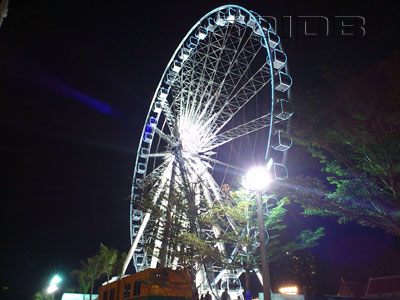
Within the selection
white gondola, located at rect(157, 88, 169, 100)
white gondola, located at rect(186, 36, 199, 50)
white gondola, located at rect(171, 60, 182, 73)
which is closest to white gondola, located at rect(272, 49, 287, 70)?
white gondola, located at rect(186, 36, 199, 50)

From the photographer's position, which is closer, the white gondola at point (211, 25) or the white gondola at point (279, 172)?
the white gondola at point (279, 172)

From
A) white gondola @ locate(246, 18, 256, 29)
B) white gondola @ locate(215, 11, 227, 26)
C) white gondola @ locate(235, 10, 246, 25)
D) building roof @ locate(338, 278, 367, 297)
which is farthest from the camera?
building roof @ locate(338, 278, 367, 297)

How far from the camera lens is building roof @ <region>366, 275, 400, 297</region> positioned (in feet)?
118

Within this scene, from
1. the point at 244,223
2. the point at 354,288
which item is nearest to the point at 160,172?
the point at 244,223

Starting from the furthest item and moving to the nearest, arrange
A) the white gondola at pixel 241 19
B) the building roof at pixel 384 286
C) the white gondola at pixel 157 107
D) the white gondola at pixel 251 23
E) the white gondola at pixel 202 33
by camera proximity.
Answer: the building roof at pixel 384 286
the white gondola at pixel 157 107
the white gondola at pixel 202 33
the white gondola at pixel 241 19
the white gondola at pixel 251 23

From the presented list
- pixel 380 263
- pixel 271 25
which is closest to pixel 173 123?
pixel 271 25

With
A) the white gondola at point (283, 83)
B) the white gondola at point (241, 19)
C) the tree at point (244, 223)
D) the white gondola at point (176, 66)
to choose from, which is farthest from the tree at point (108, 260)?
the white gondola at point (241, 19)

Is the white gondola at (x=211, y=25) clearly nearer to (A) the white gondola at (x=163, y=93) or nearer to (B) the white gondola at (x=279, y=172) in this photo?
(A) the white gondola at (x=163, y=93)

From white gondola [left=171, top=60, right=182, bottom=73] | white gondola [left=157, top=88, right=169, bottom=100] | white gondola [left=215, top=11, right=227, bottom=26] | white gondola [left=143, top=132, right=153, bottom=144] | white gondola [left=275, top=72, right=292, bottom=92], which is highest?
white gondola [left=215, top=11, right=227, bottom=26]

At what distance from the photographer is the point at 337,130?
13.7 meters

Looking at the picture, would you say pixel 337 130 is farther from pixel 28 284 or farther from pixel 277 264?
pixel 28 284

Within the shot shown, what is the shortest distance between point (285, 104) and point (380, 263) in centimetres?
3448

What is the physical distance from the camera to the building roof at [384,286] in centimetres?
3597

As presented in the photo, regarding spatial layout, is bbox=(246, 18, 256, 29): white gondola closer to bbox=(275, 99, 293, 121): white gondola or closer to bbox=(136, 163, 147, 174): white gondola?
bbox=(275, 99, 293, 121): white gondola
